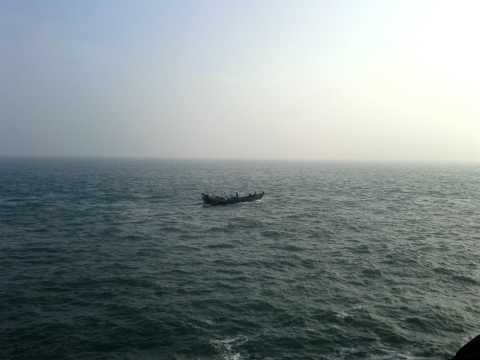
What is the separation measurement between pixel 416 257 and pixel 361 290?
1400 centimetres

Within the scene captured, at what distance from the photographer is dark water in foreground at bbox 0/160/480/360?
22.8 metres

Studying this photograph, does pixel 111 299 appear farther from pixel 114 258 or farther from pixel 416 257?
pixel 416 257

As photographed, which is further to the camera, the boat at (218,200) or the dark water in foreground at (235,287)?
the boat at (218,200)

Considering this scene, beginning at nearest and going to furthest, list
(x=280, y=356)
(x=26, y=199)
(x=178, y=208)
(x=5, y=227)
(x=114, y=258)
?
(x=280, y=356) < (x=114, y=258) < (x=5, y=227) < (x=178, y=208) < (x=26, y=199)

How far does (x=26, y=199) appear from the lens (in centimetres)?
8394

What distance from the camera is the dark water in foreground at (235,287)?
2280 cm

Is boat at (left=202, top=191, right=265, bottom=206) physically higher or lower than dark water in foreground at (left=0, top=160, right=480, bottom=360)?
higher

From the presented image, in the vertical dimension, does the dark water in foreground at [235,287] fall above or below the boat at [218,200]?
below

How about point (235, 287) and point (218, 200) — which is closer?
point (235, 287)

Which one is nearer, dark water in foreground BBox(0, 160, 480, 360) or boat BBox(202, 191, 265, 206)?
dark water in foreground BBox(0, 160, 480, 360)

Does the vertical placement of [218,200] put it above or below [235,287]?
above

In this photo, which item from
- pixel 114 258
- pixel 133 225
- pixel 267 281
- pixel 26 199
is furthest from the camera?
pixel 26 199

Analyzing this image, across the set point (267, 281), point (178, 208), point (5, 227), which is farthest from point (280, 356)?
point (178, 208)

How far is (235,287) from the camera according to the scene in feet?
106
